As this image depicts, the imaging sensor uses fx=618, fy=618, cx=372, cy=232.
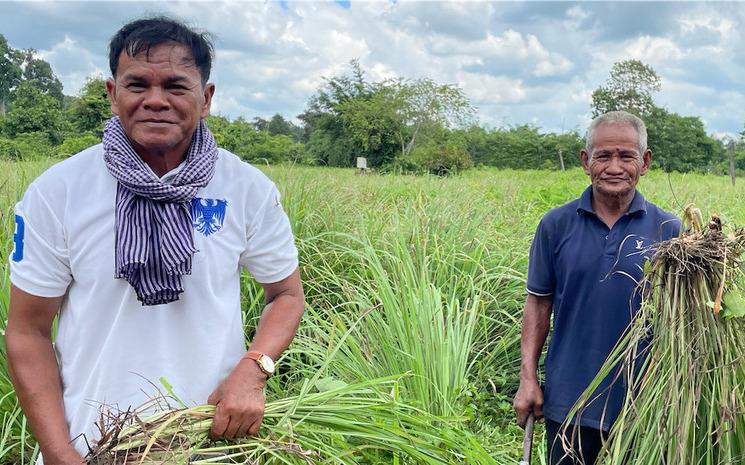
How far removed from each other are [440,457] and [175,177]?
93 cm

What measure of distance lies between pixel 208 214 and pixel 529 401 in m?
1.20

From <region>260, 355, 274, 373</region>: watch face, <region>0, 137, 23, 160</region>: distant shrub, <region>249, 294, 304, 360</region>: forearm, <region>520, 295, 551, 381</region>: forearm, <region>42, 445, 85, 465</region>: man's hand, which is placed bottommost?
<region>42, 445, 85, 465</region>: man's hand

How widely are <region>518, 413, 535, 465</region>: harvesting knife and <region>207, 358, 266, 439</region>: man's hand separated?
860 mm

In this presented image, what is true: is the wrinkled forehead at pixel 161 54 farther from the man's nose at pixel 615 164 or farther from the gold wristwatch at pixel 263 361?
the man's nose at pixel 615 164

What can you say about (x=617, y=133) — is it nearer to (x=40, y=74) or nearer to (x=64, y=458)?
(x=64, y=458)

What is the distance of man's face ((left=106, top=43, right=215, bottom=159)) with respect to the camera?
4.30 ft

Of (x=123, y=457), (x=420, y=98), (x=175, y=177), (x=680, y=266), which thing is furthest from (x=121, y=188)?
(x=420, y=98)

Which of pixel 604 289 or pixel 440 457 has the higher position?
pixel 604 289

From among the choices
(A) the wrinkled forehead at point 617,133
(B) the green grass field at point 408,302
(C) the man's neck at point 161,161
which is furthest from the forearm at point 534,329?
(C) the man's neck at point 161,161

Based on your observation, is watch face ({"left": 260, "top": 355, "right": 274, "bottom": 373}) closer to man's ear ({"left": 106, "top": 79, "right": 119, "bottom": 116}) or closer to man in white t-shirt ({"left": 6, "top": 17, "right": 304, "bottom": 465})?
man in white t-shirt ({"left": 6, "top": 17, "right": 304, "bottom": 465})

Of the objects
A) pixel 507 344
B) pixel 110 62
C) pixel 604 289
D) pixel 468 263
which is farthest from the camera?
pixel 468 263

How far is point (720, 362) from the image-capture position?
4.02ft

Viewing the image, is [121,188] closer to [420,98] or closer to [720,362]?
[720,362]

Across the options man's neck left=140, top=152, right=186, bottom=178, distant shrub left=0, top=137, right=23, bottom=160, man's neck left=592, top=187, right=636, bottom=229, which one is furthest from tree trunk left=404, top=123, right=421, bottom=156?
man's neck left=140, top=152, right=186, bottom=178
